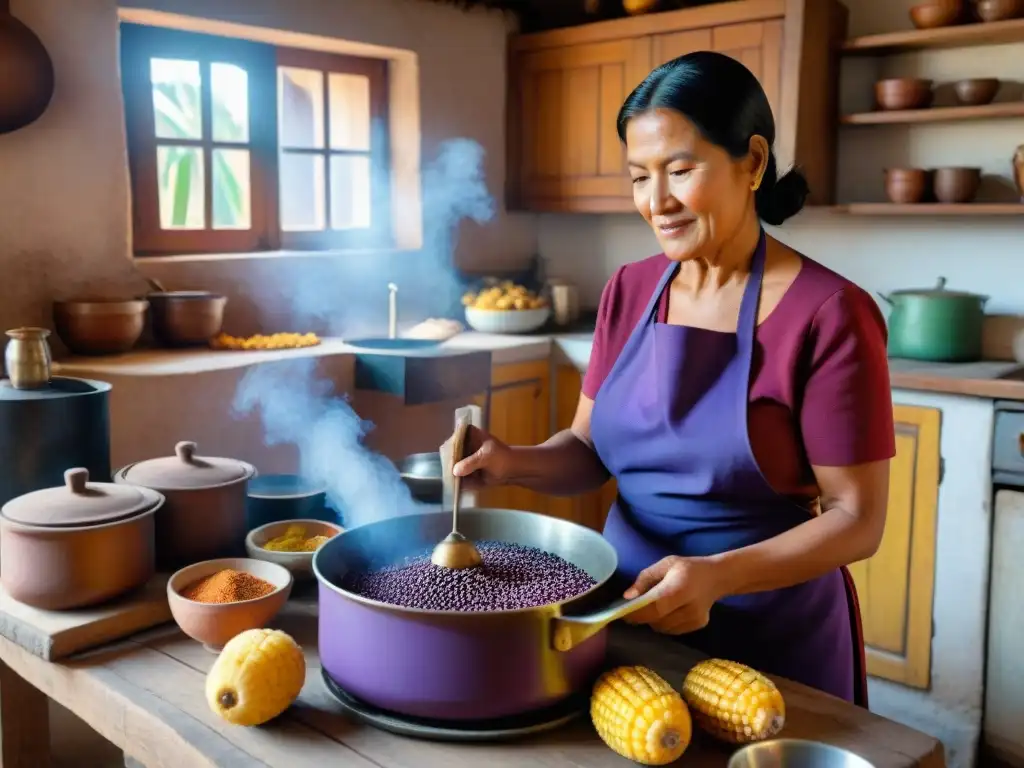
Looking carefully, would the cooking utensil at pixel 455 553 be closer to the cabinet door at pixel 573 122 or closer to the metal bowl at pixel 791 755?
the metal bowl at pixel 791 755

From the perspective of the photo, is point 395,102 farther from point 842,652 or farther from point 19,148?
point 842,652

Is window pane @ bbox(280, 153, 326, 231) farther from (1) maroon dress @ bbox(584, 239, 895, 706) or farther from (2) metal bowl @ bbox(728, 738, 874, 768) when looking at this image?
(2) metal bowl @ bbox(728, 738, 874, 768)

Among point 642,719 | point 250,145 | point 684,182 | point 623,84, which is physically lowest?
point 642,719

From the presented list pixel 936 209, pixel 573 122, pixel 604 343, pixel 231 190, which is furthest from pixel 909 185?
pixel 231 190

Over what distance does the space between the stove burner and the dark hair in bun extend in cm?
77

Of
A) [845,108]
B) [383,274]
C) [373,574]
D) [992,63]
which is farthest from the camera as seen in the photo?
[383,274]

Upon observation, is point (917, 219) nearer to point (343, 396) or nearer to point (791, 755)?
point (343, 396)

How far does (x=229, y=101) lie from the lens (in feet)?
10.5

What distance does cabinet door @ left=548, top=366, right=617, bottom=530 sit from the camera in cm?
356

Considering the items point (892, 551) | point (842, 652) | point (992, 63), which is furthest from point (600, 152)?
point (842, 652)

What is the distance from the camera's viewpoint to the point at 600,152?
370 cm

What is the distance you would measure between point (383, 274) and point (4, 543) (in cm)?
245

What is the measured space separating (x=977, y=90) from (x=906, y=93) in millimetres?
205

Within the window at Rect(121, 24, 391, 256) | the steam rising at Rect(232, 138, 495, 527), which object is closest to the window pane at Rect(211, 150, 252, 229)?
the window at Rect(121, 24, 391, 256)
